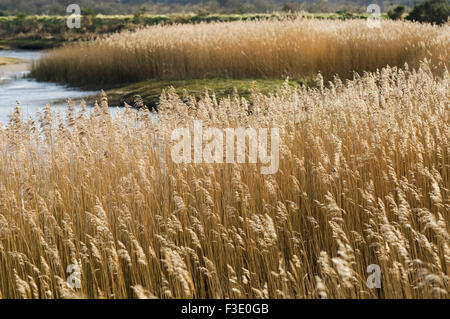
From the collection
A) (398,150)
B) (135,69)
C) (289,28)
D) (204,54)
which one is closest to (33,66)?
(135,69)

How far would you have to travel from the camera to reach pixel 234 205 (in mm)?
4543

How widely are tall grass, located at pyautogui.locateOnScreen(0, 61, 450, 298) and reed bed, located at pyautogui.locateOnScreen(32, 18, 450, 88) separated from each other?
6469mm

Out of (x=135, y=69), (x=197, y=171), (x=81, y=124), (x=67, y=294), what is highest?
(x=135, y=69)

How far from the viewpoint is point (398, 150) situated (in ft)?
15.9

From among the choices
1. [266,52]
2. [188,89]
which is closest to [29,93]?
[188,89]

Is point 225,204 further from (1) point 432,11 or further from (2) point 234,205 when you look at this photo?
(1) point 432,11

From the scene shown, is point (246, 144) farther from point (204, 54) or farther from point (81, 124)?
point (204, 54)

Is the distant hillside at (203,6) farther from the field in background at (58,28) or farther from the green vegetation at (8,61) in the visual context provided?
the green vegetation at (8,61)

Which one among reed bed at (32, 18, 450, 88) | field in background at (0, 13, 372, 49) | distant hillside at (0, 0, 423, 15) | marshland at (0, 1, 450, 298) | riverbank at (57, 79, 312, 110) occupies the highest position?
distant hillside at (0, 0, 423, 15)

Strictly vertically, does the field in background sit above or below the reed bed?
above

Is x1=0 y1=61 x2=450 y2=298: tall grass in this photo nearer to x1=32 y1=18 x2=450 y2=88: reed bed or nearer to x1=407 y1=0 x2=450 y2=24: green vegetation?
x1=32 y1=18 x2=450 y2=88: reed bed

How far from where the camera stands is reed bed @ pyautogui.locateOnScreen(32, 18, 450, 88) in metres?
12.9

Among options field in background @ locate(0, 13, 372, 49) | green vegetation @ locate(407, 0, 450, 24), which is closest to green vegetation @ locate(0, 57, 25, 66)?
field in background @ locate(0, 13, 372, 49)

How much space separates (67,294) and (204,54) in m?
11.6
